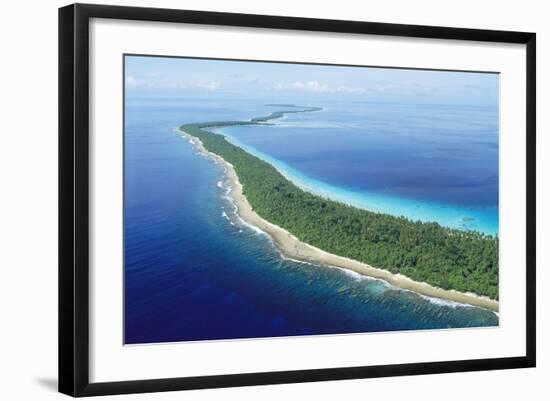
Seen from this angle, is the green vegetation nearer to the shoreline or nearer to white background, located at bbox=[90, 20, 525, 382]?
the shoreline

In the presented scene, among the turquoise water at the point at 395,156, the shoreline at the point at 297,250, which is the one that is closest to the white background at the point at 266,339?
the turquoise water at the point at 395,156

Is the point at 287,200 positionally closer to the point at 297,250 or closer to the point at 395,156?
the point at 297,250

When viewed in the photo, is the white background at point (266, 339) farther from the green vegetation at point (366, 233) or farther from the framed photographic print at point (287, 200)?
the green vegetation at point (366, 233)

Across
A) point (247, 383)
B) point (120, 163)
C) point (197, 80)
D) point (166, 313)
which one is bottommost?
point (247, 383)

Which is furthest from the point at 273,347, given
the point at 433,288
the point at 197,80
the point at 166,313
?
the point at 197,80

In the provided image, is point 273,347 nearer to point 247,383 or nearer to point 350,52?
point 247,383

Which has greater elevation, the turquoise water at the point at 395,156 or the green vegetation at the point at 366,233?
the turquoise water at the point at 395,156

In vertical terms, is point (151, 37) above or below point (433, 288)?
above
